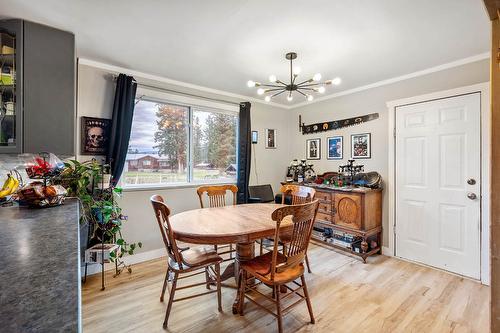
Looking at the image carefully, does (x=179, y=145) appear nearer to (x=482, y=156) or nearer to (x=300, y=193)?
(x=300, y=193)

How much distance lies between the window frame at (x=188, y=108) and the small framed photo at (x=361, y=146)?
1856 millimetres

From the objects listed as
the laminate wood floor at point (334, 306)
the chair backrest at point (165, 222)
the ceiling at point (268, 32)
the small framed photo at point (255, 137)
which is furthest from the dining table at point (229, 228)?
the small framed photo at point (255, 137)

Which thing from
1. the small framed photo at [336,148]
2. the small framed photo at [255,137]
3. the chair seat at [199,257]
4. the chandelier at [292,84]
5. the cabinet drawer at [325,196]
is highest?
the chandelier at [292,84]

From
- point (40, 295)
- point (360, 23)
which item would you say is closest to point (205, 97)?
point (360, 23)

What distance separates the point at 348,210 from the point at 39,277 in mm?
3244

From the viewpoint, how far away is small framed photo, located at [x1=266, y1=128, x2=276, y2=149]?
444cm

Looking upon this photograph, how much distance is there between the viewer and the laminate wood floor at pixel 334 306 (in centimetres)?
188

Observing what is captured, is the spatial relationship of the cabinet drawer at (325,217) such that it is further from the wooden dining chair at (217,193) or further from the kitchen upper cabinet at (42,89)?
the kitchen upper cabinet at (42,89)

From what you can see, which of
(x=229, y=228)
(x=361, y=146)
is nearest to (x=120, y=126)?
(x=229, y=228)

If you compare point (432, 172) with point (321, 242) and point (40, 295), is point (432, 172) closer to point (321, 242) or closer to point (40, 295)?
point (321, 242)

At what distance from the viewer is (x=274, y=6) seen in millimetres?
1769

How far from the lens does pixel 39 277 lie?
0.61 m

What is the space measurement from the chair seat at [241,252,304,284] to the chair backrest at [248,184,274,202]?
200 centimetres

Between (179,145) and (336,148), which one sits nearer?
(179,145)
